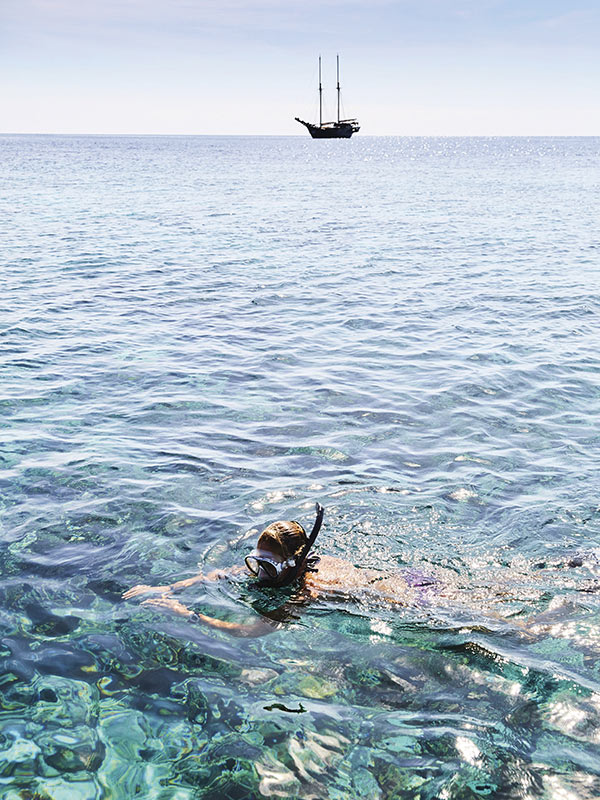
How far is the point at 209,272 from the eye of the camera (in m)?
26.2

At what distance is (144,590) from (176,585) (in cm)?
34

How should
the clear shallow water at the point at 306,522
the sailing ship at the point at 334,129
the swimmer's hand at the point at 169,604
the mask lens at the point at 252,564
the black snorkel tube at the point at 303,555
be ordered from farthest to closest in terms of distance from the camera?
1. the sailing ship at the point at 334,129
2. the swimmer's hand at the point at 169,604
3. the mask lens at the point at 252,564
4. the black snorkel tube at the point at 303,555
5. the clear shallow water at the point at 306,522

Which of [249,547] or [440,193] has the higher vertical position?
[440,193]

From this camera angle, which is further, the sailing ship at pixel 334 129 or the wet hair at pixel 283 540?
the sailing ship at pixel 334 129

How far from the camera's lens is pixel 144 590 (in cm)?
743

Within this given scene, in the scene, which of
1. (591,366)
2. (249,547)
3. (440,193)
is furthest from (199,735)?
(440,193)

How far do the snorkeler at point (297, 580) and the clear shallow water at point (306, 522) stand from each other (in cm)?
18

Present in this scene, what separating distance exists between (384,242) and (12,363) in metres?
23.0

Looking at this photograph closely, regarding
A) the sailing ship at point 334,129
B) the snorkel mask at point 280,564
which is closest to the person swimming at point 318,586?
the snorkel mask at point 280,564

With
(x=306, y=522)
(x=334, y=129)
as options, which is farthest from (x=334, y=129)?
(x=306, y=522)

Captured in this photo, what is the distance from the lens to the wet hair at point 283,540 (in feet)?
22.4

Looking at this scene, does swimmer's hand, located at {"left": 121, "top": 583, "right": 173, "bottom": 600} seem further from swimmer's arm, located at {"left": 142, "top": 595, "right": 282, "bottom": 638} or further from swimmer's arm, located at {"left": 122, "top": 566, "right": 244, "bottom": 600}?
swimmer's arm, located at {"left": 142, "top": 595, "right": 282, "bottom": 638}

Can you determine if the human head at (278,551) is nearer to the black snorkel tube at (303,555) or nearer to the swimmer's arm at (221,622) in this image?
the black snorkel tube at (303,555)

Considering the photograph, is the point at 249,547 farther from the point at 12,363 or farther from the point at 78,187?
the point at 78,187
